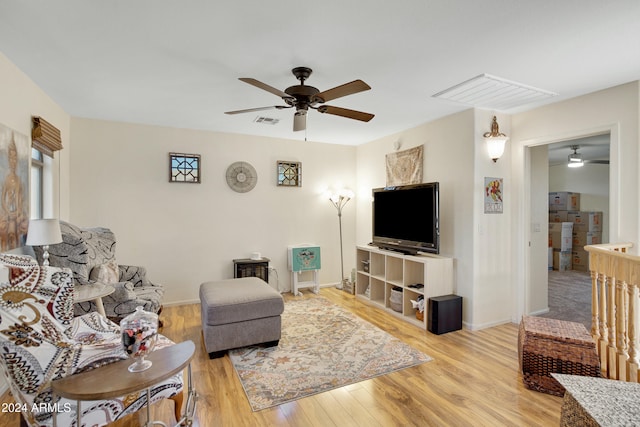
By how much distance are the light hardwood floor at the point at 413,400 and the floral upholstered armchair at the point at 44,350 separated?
1.77 feet

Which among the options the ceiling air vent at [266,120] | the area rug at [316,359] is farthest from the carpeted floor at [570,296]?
the ceiling air vent at [266,120]

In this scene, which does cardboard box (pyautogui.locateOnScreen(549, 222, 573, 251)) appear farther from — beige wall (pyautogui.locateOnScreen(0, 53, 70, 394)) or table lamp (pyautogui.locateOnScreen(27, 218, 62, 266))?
beige wall (pyautogui.locateOnScreen(0, 53, 70, 394))

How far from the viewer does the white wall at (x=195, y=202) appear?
13.4 feet

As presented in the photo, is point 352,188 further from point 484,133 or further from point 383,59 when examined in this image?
point 383,59

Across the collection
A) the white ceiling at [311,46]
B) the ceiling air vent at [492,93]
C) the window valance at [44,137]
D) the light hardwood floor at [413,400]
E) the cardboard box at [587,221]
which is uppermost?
the white ceiling at [311,46]

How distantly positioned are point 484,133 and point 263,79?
8.08 feet

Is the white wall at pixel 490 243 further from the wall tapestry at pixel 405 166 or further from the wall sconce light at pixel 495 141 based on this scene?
the wall tapestry at pixel 405 166

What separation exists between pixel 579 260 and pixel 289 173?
6.58 m

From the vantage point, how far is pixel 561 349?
90.4 inches

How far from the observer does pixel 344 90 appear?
228cm

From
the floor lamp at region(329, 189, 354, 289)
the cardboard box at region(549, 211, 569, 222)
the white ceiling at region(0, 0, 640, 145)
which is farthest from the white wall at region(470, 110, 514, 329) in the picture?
the cardboard box at region(549, 211, 569, 222)

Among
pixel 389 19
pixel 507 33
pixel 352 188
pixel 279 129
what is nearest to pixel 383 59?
pixel 389 19

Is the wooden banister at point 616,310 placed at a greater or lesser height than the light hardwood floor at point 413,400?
greater

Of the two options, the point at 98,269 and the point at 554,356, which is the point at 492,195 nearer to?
the point at 554,356
